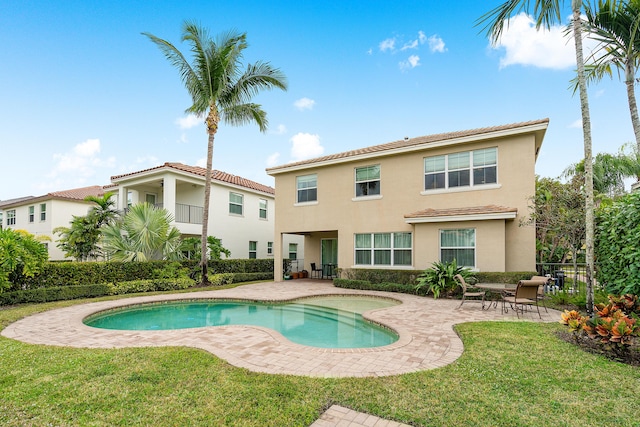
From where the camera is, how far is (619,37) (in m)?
10.8

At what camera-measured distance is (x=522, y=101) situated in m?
17.5

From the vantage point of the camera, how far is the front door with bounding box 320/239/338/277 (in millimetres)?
22469

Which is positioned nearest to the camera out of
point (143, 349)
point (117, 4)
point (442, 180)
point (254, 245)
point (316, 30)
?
point (143, 349)

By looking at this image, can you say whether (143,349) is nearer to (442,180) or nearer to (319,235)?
(442,180)

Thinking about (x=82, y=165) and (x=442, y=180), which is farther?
(x=82, y=165)

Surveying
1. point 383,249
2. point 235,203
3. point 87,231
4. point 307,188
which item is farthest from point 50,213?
point 383,249

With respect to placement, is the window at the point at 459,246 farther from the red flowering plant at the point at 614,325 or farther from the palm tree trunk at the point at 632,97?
the red flowering plant at the point at 614,325

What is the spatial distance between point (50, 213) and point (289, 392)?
100 ft

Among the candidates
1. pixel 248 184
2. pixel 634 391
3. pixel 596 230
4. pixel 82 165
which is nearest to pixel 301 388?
pixel 634 391

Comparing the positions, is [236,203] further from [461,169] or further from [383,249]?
[461,169]

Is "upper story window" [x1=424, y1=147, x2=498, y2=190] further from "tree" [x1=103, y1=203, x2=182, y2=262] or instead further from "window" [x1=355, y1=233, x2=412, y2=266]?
"tree" [x1=103, y1=203, x2=182, y2=262]

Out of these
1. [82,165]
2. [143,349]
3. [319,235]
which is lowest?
[143,349]

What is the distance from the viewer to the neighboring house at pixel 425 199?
44.7 ft

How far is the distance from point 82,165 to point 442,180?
31178 millimetres
